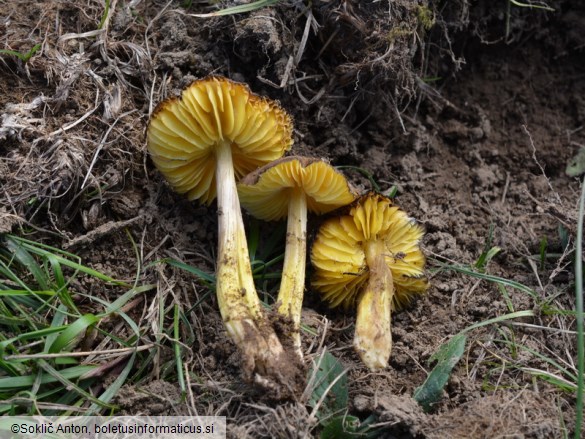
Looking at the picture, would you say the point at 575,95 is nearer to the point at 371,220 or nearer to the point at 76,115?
the point at 371,220

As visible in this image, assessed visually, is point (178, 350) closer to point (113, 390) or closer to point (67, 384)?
point (113, 390)

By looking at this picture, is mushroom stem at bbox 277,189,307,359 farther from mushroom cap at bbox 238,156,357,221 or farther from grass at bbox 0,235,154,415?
grass at bbox 0,235,154,415

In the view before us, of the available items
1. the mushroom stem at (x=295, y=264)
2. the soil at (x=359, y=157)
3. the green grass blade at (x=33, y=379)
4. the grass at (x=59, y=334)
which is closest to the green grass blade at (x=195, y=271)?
the soil at (x=359, y=157)

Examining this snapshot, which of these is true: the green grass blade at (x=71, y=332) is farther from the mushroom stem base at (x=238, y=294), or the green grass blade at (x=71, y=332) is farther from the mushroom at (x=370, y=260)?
the mushroom at (x=370, y=260)

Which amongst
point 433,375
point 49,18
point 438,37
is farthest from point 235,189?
point 438,37

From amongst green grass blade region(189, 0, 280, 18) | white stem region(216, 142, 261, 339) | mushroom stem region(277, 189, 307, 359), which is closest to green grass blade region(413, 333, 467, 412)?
mushroom stem region(277, 189, 307, 359)

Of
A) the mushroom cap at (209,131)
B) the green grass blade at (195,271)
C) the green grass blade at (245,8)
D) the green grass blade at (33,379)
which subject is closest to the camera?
the green grass blade at (33,379)
